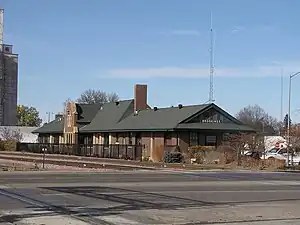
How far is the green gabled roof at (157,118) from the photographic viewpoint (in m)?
66.4

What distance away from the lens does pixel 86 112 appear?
99.3 metres

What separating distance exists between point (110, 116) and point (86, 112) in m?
14.7

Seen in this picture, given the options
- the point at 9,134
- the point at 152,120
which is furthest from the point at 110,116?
the point at 9,134

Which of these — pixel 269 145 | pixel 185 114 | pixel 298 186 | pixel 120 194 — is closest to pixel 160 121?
pixel 185 114

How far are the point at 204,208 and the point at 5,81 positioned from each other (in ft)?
438

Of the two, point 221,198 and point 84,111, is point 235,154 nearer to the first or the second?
point 221,198

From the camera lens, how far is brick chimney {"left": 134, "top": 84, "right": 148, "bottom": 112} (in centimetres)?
8069

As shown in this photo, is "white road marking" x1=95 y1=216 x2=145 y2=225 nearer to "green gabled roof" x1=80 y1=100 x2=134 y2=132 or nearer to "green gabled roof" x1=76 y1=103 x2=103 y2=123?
"green gabled roof" x1=80 y1=100 x2=134 y2=132

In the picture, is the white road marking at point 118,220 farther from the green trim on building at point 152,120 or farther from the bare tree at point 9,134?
the bare tree at point 9,134

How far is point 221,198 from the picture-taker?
2161cm

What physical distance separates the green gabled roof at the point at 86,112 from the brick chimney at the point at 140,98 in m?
17.4

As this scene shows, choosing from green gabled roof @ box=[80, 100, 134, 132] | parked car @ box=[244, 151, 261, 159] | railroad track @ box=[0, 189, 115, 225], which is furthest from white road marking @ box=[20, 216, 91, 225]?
green gabled roof @ box=[80, 100, 134, 132]

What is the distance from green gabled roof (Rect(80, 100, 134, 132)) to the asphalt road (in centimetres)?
5329

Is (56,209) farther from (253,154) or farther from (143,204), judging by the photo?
(253,154)
